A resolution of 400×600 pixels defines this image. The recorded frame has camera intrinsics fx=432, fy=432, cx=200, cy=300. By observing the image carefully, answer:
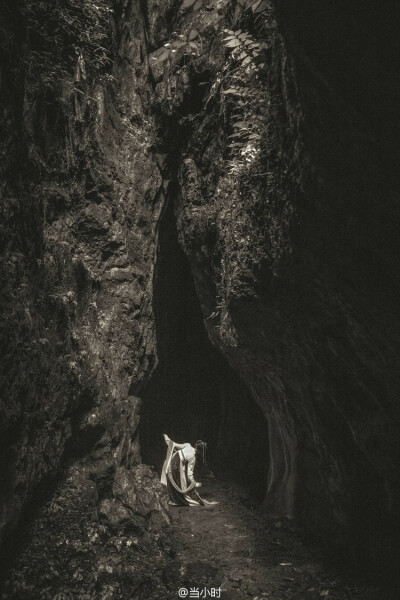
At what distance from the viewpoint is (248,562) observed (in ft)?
20.6

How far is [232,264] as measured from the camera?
6590mm

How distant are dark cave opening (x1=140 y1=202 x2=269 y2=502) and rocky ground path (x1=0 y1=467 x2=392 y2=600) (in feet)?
12.5

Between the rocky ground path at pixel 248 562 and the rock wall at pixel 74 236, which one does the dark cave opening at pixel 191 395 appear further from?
the rock wall at pixel 74 236

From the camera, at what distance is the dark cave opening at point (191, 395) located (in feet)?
35.6

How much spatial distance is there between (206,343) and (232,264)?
6717mm

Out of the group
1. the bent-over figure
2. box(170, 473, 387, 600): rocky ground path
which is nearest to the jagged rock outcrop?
box(170, 473, 387, 600): rocky ground path

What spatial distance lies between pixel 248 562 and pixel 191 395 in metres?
7.19

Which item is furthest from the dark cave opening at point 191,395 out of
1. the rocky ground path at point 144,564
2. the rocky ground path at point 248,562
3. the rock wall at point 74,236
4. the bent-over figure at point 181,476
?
the rocky ground path at point 144,564

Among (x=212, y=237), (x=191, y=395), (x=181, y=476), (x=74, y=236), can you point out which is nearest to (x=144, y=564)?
Answer: (x=181, y=476)

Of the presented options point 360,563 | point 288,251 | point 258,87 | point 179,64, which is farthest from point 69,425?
point 179,64

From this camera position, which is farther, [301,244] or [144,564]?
[144,564]

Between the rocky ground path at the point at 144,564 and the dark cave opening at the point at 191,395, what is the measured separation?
12.5 feet

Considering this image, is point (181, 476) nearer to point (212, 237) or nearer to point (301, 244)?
point (212, 237)

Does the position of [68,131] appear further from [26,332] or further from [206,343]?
[206,343]
